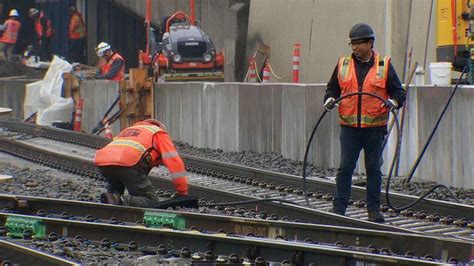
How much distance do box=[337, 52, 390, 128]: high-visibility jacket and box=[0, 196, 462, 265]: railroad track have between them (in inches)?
A: 61.3

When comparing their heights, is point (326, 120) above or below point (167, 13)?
below

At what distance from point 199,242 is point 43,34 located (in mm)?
25665

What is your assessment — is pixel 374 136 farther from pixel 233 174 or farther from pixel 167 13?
pixel 167 13

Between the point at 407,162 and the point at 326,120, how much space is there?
5.82 feet

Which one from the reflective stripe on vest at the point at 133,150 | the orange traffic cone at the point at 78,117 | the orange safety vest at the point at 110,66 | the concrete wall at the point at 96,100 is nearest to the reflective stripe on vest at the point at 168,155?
the reflective stripe on vest at the point at 133,150

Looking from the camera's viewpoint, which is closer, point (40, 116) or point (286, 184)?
point (286, 184)

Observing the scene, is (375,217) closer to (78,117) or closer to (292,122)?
(292,122)

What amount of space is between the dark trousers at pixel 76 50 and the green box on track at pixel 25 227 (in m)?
23.8

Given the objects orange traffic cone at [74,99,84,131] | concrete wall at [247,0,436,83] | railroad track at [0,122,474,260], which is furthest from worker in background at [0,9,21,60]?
railroad track at [0,122,474,260]

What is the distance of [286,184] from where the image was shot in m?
13.7

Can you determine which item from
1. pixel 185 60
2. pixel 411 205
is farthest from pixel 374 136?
pixel 185 60

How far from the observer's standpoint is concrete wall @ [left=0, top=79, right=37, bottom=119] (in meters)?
27.5

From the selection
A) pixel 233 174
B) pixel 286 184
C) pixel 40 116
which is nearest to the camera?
pixel 286 184

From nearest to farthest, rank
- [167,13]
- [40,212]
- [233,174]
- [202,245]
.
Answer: [202,245] → [40,212] → [233,174] → [167,13]
